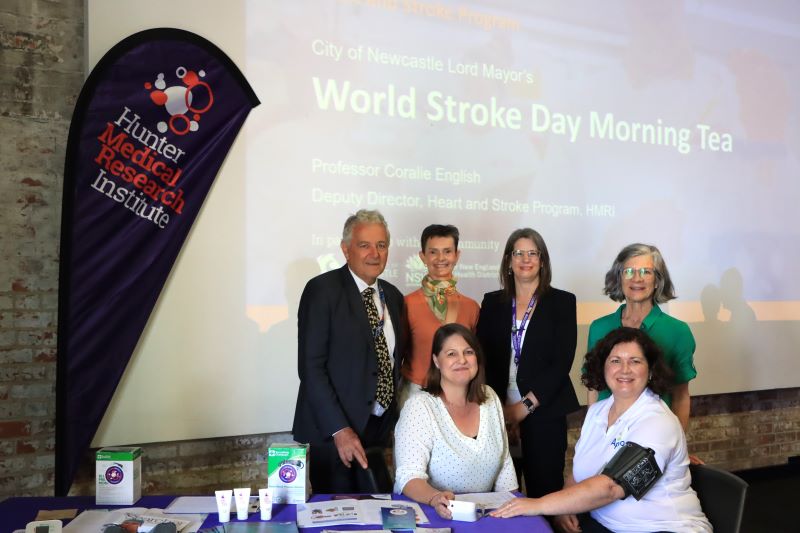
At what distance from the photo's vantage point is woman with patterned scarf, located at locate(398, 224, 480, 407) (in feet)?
9.50

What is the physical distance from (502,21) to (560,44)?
0.45 m

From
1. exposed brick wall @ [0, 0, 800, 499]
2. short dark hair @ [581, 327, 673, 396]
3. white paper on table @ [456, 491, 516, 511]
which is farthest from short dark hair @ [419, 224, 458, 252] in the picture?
exposed brick wall @ [0, 0, 800, 499]

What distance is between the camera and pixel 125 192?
3.21 meters

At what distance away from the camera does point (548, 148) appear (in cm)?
430

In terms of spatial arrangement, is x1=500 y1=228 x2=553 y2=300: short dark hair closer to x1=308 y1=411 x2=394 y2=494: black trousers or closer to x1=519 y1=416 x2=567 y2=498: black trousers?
x1=519 y1=416 x2=567 y2=498: black trousers

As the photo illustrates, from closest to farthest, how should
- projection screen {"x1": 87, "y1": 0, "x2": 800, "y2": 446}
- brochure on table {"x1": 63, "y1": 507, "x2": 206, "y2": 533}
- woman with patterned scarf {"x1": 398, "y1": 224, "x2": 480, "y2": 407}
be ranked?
brochure on table {"x1": 63, "y1": 507, "x2": 206, "y2": 533}
woman with patterned scarf {"x1": 398, "y1": 224, "x2": 480, "y2": 407}
projection screen {"x1": 87, "y1": 0, "x2": 800, "y2": 446}

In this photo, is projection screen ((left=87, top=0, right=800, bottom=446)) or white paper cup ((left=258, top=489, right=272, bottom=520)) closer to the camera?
white paper cup ((left=258, top=489, right=272, bottom=520))

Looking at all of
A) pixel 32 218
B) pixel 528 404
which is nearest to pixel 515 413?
pixel 528 404

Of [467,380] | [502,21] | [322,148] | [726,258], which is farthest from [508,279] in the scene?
[726,258]

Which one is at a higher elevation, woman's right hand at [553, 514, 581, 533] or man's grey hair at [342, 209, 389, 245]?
man's grey hair at [342, 209, 389, 245]

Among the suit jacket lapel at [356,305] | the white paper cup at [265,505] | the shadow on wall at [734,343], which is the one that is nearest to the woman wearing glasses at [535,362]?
the suit jacket lapel at [356,305]

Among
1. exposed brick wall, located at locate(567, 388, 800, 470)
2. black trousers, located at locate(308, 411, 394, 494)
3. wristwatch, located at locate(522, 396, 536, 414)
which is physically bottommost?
exposed brick wall, located at locate(567, 388, 800, 470)

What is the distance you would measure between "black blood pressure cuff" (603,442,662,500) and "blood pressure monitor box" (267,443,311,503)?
940 millimetres

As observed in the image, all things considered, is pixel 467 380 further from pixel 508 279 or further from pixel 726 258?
pixel 726 258
